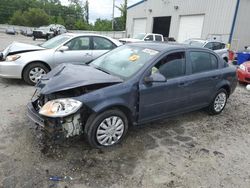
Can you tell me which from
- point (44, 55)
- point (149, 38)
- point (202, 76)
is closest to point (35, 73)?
point (44, 55)

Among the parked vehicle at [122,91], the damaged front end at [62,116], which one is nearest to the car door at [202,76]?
the parked vehicle at [122,91]

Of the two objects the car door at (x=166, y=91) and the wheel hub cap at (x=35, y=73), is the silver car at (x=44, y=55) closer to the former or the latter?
the wheel hub cap at (x=35, y=73)

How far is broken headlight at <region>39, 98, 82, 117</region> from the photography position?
2.86 m

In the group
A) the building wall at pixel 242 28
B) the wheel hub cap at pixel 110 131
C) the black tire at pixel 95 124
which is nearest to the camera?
the black tire at pixel 95 124

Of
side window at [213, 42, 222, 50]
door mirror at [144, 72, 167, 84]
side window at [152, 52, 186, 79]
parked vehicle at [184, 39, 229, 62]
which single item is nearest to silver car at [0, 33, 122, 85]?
side window at [152, 52, 186, 79]

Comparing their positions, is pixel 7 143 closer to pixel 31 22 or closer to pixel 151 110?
pixel 151 110

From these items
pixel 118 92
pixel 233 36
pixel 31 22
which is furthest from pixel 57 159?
pixel 31 22

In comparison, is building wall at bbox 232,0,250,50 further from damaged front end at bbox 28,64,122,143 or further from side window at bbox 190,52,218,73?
damaged front end at bbox 28,64,122,143

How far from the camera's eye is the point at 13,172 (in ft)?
9.03

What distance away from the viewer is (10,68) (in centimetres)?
574

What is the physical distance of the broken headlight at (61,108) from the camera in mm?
2855

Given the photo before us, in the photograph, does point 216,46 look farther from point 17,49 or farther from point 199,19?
point 17,49

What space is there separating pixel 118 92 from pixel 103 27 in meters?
67.6

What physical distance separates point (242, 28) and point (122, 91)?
1645cm
